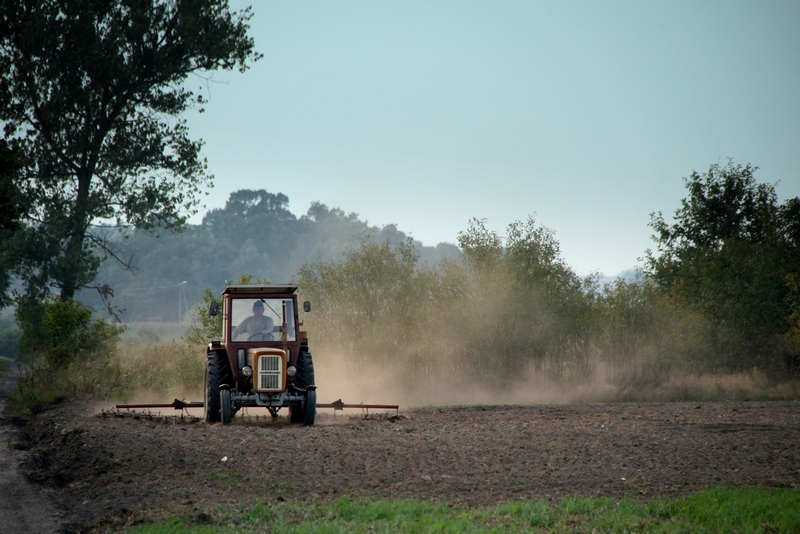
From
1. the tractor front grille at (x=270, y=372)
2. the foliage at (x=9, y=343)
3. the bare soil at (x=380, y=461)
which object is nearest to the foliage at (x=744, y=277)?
the bare soil at (x=380, y=461)

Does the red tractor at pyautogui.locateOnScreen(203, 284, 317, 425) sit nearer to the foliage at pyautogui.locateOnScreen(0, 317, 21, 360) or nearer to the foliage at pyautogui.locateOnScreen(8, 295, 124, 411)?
the foliage at pyautogui.locateOnScreen(8, 295, 124, 411)

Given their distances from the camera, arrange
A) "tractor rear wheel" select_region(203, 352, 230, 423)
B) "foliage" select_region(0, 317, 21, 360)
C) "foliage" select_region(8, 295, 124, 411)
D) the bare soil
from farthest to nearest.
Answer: "foliage" select_region(0, 317, 21, 360), "foliage" select_region(8, 295, 124, 411), "tractor rear wheel" select_region(203, 352, 230, 423), the bare soil

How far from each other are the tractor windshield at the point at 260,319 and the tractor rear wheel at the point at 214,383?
59cm

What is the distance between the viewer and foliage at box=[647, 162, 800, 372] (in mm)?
31062

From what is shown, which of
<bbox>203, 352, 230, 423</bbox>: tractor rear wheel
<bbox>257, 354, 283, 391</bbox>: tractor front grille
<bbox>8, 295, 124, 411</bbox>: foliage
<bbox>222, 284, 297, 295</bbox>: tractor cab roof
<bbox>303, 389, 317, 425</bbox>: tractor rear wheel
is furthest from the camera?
<bbox>8, 295, 124, 411</bbox>: foliage

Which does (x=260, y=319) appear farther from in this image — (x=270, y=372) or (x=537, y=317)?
(x=537, y=317)

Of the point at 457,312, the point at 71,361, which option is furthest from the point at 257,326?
the point at 457,312

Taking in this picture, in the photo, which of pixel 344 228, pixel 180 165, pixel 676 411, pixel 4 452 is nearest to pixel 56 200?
pixel 180 165

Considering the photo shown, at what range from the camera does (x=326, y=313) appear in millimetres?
31172

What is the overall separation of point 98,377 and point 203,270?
282 ft

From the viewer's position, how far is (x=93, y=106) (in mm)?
28250

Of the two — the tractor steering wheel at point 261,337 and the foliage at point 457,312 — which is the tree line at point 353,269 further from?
the tractor steering wheel at point 261,337

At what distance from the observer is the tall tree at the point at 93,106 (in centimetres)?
2708

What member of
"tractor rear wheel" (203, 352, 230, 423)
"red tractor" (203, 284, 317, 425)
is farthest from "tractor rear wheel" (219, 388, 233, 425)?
"tractor rear wheel" (203, 352, 230, 423)
